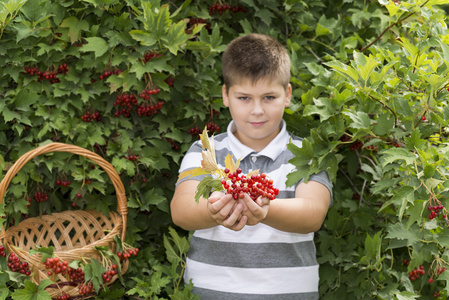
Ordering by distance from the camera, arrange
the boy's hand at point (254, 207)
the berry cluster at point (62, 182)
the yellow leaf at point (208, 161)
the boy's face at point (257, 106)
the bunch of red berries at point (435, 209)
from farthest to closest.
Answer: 1. the berry cluster at point (62, 182)
2. the boy's face at point (257, 106)
3. the bunch of red berries at point (435, 209)
4. the boy's hand at point (254, 207)
5. the yellow leaf at point (208, 161)

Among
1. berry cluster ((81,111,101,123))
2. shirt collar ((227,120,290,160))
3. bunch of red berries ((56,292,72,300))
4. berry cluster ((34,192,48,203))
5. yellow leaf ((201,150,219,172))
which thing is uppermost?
yellow leaf ((201,150,219,172))

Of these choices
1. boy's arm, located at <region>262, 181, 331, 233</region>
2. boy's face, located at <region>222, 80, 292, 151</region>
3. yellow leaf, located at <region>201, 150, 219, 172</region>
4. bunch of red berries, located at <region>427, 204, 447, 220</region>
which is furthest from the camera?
boy's face, located at <region>222, 80, 292, 151</region>

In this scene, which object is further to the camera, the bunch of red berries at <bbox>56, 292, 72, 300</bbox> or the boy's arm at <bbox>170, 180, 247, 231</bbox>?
the bunch of red berries at <bbox>56, 292, 72, 300</bbox>

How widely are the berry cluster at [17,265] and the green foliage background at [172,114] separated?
0.04 meters

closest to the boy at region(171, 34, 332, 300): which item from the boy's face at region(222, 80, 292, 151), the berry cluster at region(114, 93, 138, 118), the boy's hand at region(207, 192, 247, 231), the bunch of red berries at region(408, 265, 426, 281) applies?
the boy's face at region(222, 80, 292, 151)

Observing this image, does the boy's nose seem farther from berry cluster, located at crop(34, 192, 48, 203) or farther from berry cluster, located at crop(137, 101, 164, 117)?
berry cluster, located at crop(34, 192, 48, 203)

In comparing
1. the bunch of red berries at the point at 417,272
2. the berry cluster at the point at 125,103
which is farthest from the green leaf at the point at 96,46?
the bunch of red berries at the point at 417,272

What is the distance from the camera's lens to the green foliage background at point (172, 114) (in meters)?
2.68

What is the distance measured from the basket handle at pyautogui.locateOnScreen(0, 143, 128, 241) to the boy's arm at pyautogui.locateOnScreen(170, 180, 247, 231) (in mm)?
470

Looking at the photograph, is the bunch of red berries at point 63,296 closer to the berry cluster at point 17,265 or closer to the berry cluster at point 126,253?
the berry cluster at point 17,265

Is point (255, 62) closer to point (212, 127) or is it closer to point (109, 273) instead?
point (212, 127)

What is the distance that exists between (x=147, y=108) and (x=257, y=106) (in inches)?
31.9

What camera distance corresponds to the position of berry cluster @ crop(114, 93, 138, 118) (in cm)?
316

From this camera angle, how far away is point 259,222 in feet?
8.09
